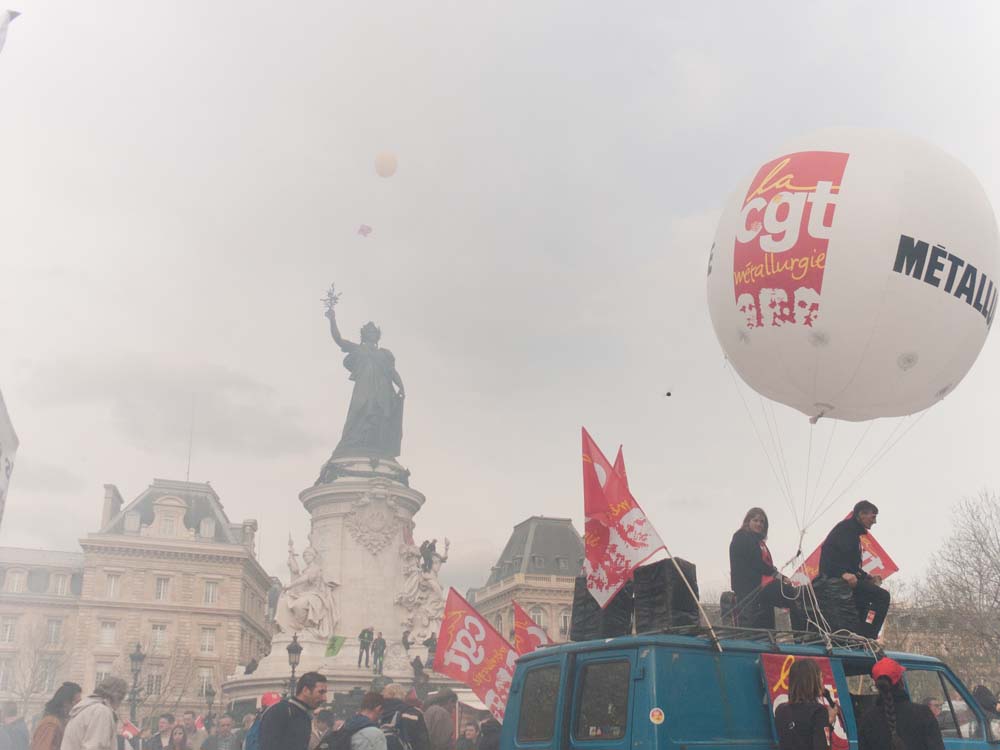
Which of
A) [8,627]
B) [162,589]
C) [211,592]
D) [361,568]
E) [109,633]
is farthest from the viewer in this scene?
[211,592]

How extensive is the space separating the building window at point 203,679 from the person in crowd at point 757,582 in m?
65.9

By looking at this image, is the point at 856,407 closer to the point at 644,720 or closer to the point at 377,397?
the point at 644,720

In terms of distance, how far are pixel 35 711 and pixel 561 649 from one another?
66.1 metres

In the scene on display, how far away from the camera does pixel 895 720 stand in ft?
20.0

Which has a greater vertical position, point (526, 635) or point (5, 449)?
point (5, 449)

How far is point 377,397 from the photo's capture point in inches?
1754

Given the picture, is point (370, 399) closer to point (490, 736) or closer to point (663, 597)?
point (490, 736)

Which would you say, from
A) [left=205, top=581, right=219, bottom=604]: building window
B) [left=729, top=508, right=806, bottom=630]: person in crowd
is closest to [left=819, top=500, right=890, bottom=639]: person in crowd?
[left=729, top=508, right=806, bottom=630]: person in crowd

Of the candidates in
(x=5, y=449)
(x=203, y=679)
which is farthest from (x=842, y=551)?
(x=203, y=679)

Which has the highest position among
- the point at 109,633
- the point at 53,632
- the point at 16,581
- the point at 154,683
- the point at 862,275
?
the point at 16,581

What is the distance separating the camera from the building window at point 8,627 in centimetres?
6935

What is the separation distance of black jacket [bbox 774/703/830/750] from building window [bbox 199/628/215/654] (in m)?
71.5

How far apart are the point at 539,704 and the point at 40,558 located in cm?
7870

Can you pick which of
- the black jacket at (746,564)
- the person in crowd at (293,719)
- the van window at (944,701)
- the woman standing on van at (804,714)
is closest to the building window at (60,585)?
the person in crowd at (293,719)
